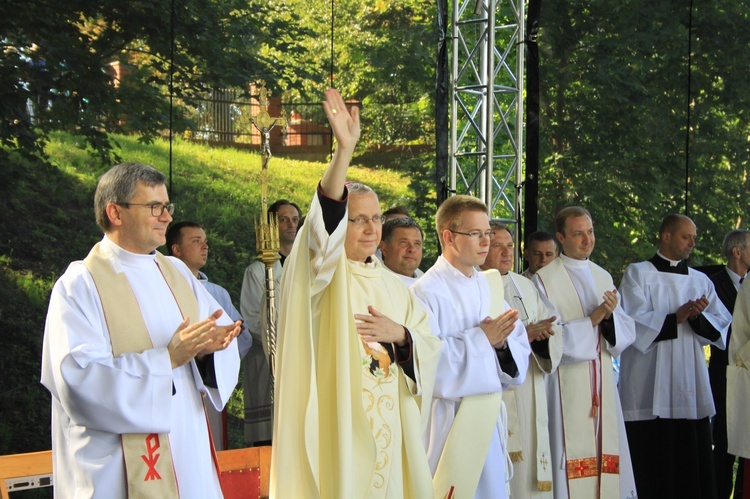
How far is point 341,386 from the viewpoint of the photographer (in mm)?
4195

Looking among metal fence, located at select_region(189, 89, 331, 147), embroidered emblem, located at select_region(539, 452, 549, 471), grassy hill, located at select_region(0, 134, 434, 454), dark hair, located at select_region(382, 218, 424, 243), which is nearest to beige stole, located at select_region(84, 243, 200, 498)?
dark hair, located at select_region(382, 218, 424, 243)

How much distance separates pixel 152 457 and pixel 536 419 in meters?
3.13

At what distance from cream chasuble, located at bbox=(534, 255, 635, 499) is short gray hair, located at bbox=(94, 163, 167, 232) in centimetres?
343

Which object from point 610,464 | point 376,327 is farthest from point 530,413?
point 376,327

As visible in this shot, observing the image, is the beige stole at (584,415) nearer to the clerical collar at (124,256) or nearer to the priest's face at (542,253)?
the priest's face at (542,253)

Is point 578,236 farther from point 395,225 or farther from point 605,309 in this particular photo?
point 395,225

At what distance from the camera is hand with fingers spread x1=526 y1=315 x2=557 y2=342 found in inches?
225

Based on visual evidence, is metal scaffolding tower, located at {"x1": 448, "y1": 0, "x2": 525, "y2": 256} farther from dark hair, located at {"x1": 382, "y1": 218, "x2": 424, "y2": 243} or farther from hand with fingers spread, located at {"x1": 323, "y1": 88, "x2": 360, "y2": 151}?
hand with fingers spread, located at {"x1": 323, "y1": 88, "x2": 360, "y2": 151}

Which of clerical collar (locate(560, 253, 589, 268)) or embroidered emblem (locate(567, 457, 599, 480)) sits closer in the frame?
embroidered emblem (locate(567, 457, 599, 480))

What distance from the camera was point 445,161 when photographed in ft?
27.0

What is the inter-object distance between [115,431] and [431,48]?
29.7 ft

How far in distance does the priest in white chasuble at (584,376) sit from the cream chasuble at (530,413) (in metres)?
0.33

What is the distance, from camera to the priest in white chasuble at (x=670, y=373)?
721cm

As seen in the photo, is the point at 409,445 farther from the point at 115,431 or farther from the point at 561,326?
the point at 561,326
